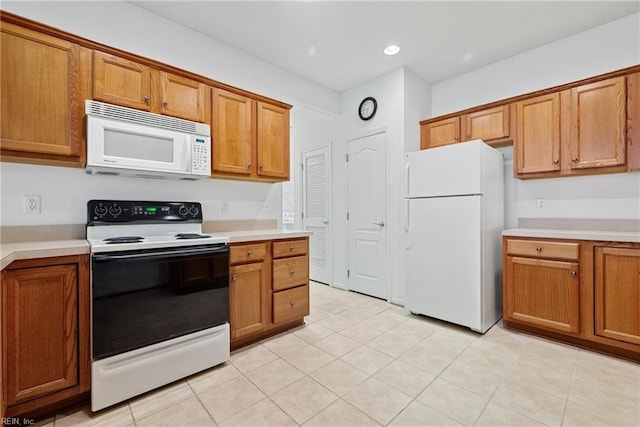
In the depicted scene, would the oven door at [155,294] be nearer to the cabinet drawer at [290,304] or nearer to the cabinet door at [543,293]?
the cabinet drawer at [290,304]

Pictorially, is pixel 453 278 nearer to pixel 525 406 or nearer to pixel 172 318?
pixel 525 406

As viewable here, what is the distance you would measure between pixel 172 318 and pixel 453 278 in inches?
93.4

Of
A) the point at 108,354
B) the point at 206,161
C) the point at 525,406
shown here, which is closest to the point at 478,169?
the point at 525,406

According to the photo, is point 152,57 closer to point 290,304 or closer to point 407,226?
point 290,304

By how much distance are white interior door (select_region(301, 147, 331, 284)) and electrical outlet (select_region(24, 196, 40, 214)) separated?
3.04m

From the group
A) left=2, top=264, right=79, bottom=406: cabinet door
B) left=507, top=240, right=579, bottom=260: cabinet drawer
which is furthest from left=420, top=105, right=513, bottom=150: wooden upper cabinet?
left=2, top=264, right=79, bottom=406: cabinet door

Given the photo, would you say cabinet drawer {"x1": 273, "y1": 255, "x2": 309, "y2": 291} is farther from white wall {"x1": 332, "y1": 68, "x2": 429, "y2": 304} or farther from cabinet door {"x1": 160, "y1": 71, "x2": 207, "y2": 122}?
cabinet door {"x1": 160, "y1": 71, "x2": 207, "y2": 122}

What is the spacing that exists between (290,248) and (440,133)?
222cm

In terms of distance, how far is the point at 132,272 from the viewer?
1693 millimetres

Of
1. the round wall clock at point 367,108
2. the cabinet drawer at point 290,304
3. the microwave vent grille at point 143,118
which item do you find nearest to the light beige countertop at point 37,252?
the microwave vent grille at point 143,118

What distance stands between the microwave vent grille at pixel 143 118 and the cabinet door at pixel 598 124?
3153 millimetres

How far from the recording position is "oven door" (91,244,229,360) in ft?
5.33

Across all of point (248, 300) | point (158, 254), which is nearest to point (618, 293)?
point (248, 300)

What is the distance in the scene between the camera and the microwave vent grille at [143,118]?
1.89m
